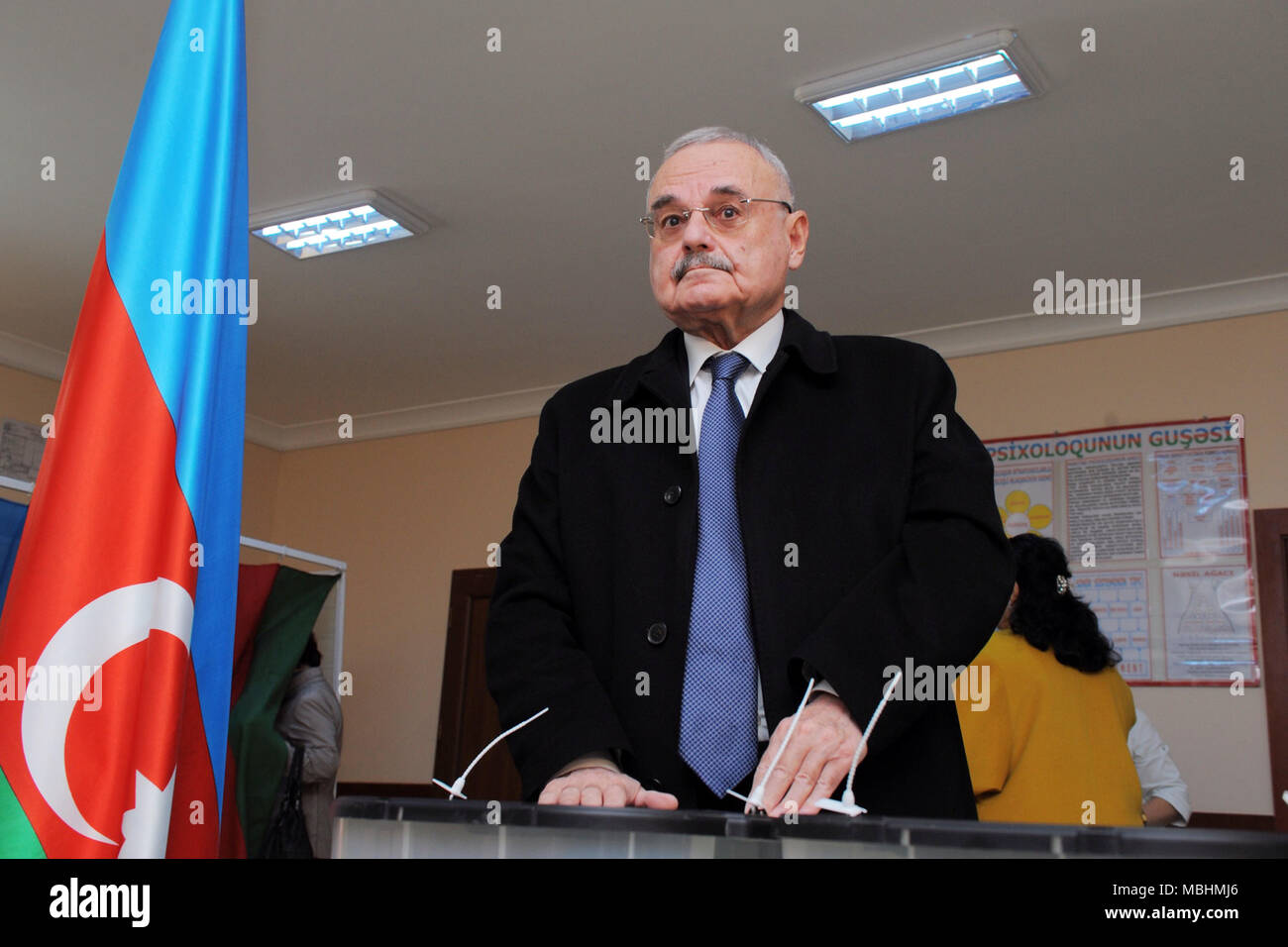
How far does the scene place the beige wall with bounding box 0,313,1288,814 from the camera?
13.7ft

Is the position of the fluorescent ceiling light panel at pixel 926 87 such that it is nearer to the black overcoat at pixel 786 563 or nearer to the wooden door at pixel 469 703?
the black overcoat at pixel 786 563

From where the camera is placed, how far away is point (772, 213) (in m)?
1.31

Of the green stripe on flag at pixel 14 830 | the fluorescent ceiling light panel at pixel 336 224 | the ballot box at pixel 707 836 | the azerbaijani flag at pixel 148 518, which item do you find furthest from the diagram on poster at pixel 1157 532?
the ballot box at pixel 707 836

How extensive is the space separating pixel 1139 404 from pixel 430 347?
9.65 ft

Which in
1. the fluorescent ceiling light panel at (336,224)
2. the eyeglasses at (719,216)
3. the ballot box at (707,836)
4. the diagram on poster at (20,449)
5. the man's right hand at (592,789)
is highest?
the fluorescent ceiling light panel at (336,224)

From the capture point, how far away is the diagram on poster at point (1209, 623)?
412 cm

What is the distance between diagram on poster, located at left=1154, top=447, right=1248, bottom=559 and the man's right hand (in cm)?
386

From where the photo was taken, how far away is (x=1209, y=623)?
165 inches

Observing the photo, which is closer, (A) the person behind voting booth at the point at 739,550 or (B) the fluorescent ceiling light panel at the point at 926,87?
(A) the person behind voting booth at the point at 739,550

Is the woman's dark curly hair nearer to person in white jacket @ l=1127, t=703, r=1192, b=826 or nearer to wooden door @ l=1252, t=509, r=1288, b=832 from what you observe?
person in white jacket @ l=1127, t=703, r=1192, b=826

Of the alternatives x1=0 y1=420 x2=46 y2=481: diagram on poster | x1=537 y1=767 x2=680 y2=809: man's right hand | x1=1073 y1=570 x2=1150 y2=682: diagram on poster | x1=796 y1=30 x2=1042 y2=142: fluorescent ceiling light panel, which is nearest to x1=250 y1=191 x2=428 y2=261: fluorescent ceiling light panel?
x1=796 y1=30 x2=1042 y2=142: fluorescent ceiling light panel

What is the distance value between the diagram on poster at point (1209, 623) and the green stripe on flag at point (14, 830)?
13.1ft
